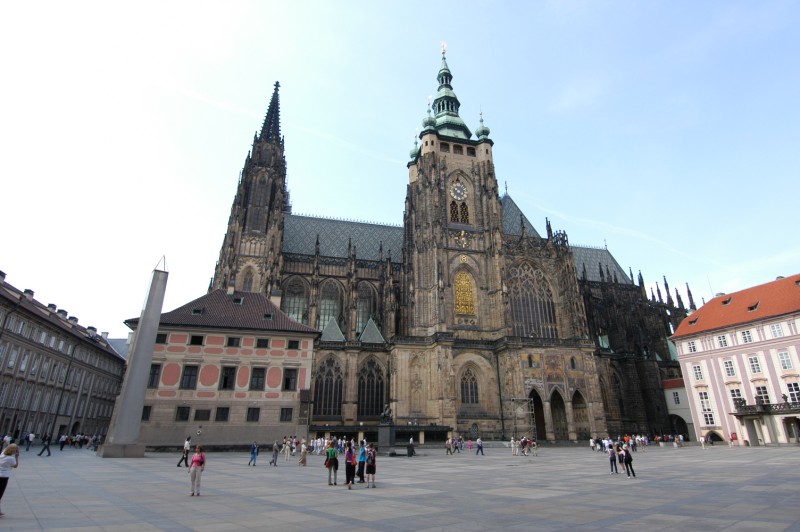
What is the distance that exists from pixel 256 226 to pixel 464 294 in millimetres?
25606

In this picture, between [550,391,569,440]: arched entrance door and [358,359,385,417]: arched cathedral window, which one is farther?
[358,359,385,417]: arched cathedral window

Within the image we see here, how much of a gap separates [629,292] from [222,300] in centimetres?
5439

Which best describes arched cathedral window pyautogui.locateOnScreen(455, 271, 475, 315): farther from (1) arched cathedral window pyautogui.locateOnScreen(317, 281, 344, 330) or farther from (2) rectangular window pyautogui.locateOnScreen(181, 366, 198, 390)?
(2) rectangular window pyautogui.locateOnScreen(181, 366, 198, 390)

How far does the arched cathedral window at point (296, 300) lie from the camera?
51.6 metres

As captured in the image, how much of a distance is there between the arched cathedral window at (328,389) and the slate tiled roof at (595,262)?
4182 centimetres

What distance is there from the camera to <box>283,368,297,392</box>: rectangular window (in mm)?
34438

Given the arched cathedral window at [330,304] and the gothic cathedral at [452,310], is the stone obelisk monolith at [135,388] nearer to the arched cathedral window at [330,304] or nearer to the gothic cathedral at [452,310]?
the gothic cathedral at [452,310]

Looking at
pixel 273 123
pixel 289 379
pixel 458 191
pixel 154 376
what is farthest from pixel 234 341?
pixel 273 123

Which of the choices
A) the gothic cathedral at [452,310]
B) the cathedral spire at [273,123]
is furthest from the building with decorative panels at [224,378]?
the cathedral spire at [273,123]

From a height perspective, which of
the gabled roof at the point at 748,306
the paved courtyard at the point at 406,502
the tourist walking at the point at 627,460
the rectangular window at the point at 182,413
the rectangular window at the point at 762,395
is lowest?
the paved courtyard at the point at 406,502

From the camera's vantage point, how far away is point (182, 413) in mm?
32094

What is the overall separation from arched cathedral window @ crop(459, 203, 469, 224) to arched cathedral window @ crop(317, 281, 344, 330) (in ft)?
55.2

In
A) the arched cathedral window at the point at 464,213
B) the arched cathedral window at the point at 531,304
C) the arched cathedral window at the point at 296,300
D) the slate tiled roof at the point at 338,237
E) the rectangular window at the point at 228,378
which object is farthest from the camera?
the slate tiled roof at the point at 338,237

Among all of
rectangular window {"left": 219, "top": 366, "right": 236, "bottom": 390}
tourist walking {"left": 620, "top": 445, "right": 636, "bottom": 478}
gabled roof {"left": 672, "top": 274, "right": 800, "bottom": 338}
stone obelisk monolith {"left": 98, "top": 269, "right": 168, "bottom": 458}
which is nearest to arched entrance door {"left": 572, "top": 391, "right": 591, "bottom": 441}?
gabled roof {"left": 672, "top": 274, "right": 800, "bottom": 338}
